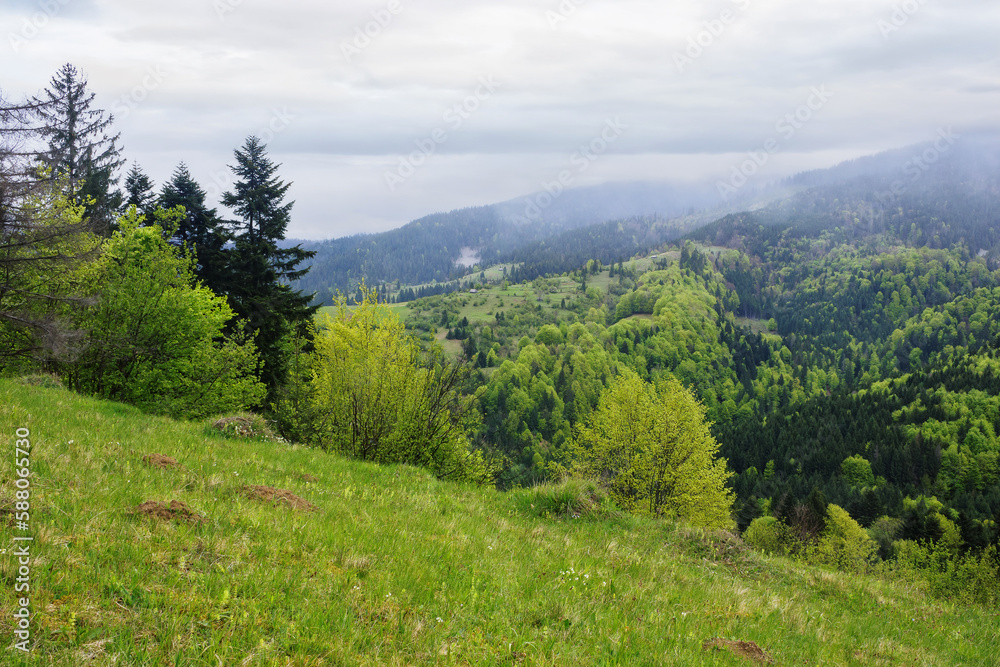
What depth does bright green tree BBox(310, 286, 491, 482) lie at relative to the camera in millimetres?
20641

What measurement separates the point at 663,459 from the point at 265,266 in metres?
34.0

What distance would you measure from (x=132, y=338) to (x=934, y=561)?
92921mm

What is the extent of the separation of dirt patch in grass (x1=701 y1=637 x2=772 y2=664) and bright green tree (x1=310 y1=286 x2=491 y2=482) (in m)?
14.9

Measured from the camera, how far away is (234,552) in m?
5.45

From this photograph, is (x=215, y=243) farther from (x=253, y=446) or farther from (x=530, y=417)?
(x=530, y=417)

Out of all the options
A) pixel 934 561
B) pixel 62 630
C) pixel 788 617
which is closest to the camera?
pixel 62 630

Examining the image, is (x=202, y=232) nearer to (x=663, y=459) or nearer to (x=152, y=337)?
(x=152, y=337)

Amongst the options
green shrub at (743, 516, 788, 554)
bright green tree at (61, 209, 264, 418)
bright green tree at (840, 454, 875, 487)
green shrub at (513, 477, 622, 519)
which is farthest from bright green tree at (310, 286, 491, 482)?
bright green tree at (840, 454, 875, 487)

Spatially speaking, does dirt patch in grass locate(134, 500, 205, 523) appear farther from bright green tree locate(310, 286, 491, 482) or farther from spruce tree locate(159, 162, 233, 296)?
spruce tree locate(159, 162, 233, 296)

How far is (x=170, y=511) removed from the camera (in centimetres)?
623

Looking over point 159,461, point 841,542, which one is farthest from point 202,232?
point 841,542

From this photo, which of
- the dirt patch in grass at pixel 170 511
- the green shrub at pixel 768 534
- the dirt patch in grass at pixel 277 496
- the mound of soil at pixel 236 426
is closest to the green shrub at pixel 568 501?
the dirt patch in grass at pixel 277 496

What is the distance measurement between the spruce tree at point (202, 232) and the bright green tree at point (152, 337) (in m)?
7.83

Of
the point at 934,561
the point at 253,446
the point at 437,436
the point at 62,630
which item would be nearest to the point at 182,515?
the point at 62,630
